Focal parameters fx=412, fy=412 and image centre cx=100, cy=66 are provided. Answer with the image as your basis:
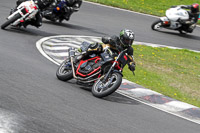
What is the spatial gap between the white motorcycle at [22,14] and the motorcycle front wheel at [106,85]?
19.7 ft

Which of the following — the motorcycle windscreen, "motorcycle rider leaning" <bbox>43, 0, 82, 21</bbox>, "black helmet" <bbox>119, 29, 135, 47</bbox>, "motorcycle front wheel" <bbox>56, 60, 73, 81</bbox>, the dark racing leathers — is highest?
"black helmet" <bbox>119, 29, 135, 47</bbox>

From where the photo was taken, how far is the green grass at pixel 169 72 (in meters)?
10.5

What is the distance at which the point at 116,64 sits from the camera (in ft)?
27.8

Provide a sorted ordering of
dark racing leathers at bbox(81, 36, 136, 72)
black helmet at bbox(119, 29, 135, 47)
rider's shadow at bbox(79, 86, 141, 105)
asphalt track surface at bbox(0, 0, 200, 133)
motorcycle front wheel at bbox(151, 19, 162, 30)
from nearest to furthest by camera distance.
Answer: asphalt track surface at bbox(0, 0, 200, 133) → rider's shadow at bbox(79, 86, 141, 105) → black helmet at bbox(119, 29, 135, 47) → dark racing leathers at bbox(81, 36, 136, 72) → motorcycle front wheel at bbox(151, 19, 162, 30)

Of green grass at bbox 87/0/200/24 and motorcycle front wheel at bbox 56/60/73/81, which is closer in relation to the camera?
motorcycle front wheel at bbox 56/60/73/81

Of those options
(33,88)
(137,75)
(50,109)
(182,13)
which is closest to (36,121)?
(50,109)

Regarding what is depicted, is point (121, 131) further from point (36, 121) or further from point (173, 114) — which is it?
point (173, 114)

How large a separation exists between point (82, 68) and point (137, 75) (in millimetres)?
2954

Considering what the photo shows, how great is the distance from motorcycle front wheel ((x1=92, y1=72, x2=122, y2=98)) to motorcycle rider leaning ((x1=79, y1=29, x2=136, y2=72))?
1.49 ft

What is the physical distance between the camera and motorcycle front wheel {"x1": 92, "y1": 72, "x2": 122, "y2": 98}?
800 centimetres

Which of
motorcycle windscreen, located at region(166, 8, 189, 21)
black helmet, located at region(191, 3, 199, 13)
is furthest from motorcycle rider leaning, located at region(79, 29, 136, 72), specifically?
black helmet, located at region(191, 3, 199, 13)

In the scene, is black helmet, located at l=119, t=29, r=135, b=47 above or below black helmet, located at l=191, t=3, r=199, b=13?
above

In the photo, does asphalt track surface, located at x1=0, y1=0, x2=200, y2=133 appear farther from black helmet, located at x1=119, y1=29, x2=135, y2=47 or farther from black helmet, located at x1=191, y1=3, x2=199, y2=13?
black helmet, located at x1=191, y1=3, x2=199, y2=13

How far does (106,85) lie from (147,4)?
62.1 feet
